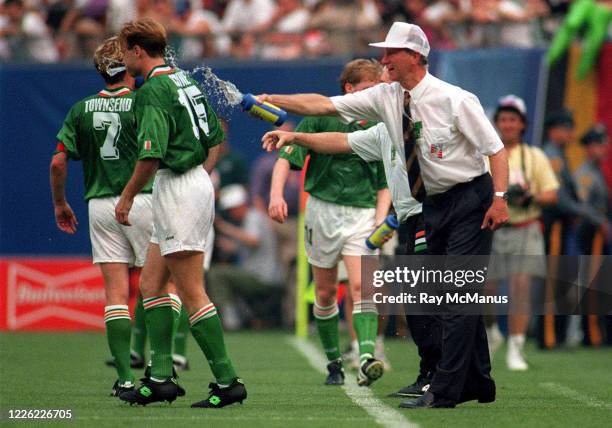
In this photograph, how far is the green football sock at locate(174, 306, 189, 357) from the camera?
442 inches

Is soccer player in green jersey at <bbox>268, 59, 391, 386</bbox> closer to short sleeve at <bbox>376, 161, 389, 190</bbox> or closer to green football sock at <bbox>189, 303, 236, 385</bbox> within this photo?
short sleeve at <bbox>376, 161, 389, 190</bbox>

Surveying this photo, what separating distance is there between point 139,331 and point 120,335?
199 centimetres

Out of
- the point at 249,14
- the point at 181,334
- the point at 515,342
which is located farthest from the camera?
the point at 249,14

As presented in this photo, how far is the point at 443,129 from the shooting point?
802cm

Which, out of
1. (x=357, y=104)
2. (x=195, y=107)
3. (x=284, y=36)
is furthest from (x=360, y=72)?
(x=284, y=36)

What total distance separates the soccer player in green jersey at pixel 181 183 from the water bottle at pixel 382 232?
2080 millimetres

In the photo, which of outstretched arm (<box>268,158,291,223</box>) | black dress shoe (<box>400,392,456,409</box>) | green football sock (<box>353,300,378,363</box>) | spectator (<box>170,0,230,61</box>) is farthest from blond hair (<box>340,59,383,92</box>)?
spectator (<box>170,0,230,61</box>)

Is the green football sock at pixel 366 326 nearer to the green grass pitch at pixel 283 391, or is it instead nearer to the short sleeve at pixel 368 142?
the green grass pitch at pixel 283 391

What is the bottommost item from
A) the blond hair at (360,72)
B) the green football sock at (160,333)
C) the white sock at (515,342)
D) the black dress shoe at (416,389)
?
the white sock at (515,342)

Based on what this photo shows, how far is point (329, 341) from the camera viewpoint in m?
10.3

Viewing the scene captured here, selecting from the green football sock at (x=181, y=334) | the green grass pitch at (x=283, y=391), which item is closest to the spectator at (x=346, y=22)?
the green grass pitch at (x=283, y=391)

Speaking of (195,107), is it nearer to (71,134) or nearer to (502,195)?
(71,134)

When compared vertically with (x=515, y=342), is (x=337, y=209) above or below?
above

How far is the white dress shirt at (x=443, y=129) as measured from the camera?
792cm
